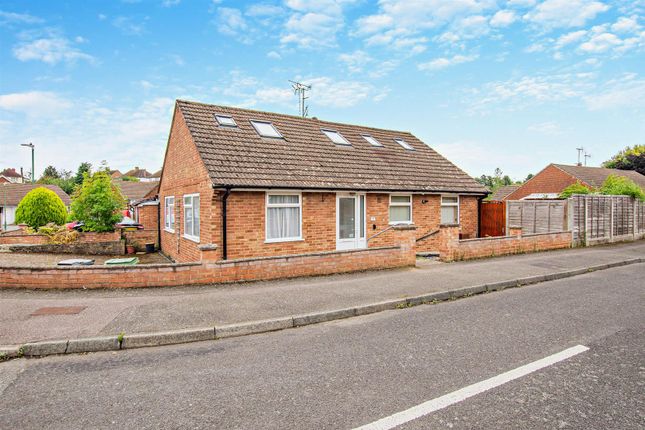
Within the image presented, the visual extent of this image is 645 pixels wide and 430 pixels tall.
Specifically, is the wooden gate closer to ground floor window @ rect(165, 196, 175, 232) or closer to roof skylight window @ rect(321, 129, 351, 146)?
roof skylight window @ rect(321, 129, 351, 146)

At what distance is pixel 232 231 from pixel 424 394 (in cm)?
759

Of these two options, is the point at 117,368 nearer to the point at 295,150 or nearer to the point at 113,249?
the point at 295,150

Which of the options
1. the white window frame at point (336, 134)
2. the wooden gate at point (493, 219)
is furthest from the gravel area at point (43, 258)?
the wooden gate at point (493, 219)

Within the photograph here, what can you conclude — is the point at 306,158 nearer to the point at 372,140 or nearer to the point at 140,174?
the point at 372,140

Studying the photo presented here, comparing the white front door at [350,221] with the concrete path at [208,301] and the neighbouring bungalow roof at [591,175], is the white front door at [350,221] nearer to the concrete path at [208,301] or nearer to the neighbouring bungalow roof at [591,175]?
the concrete path at [208,301]

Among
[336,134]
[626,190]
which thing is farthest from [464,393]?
[626,190]

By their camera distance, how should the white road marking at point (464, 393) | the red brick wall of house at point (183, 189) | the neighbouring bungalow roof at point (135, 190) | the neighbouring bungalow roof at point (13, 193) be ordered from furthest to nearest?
the neighbouring bungalow roof at point (135, 190)
the neighbouring bungalow roof at point (13, 193)
the red brick wall of house at point (183, 189)
the white road marking at point (464, 393)

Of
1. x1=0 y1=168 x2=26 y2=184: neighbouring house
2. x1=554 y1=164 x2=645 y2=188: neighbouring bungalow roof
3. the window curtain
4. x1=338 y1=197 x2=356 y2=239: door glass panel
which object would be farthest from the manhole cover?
x1=0 y1=168 x2=26 y2=184: neighbouring house

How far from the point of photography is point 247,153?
1161 cm

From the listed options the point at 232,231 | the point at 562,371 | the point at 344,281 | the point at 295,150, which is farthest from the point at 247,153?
the point at 562,371

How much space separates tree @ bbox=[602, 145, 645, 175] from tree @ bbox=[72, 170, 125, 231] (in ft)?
185

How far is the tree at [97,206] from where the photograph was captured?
1570 cm

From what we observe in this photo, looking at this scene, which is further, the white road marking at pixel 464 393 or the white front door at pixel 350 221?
the white front door at pixel 350 221

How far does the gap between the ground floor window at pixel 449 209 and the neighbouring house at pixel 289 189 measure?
4 cm
